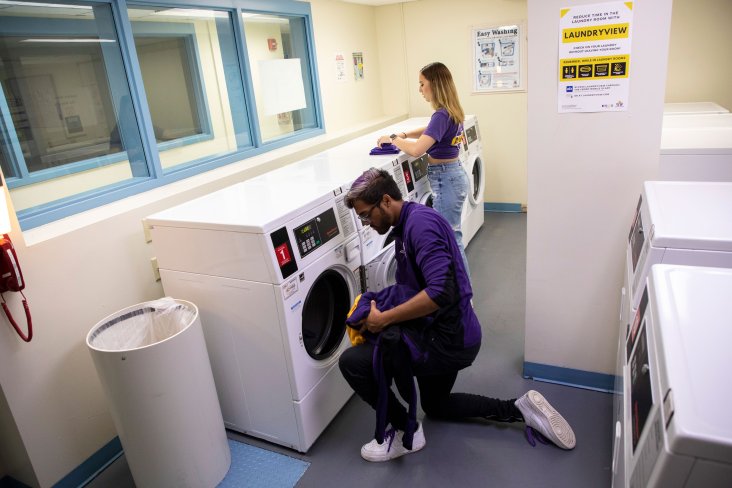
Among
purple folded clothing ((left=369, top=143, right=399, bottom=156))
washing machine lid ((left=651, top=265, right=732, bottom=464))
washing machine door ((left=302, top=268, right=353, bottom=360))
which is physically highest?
purple folded clothing ((left=369, top=143, right=399, bottom=156))

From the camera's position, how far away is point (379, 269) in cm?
263

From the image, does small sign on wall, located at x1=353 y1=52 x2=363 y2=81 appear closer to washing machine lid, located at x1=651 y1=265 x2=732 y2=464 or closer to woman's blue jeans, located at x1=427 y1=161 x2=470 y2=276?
woman's blue jeans, located at x1=427 y1=161 x2=470 y2=276

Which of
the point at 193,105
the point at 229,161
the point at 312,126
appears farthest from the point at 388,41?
the point at 229,161

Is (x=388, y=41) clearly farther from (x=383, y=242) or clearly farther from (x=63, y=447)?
(x=63, y=447)

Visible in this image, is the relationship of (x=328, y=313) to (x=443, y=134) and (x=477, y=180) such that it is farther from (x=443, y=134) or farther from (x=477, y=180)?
(x=477, y=180)

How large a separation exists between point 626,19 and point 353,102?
10.6 ft

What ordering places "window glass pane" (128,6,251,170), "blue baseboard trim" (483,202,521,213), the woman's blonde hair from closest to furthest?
1. the woman's blonde hair
2. "window glass pane" (128,6,251,170)
3. "blue baseboard trim" (483,202,521,213)

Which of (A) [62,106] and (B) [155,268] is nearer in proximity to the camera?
(B) [155,268]

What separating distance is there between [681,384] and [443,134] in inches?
94.7

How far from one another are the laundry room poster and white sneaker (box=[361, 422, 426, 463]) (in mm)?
1650

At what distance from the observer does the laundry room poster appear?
2010 mm

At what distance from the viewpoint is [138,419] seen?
1942 mm

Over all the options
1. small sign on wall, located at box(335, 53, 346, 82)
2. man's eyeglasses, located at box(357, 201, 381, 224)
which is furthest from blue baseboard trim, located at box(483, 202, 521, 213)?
man's eyeglasses, located at box(357, 201, 381, 224)

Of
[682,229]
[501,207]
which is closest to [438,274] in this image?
[682,229]
